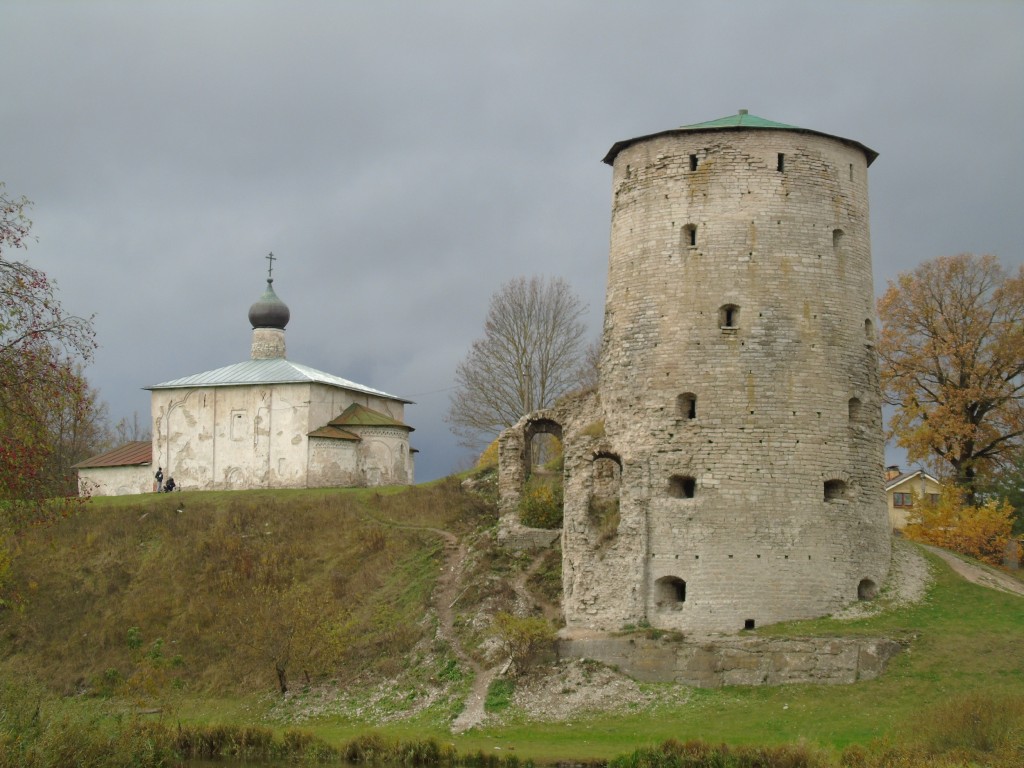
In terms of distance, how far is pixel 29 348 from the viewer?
1620 centimetres

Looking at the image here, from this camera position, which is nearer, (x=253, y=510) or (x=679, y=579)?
(x=679, y=579)

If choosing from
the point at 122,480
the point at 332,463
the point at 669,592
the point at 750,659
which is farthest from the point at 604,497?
the point at 122,480

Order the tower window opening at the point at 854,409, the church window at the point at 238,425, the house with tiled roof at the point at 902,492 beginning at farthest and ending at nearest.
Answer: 1. the house with tiled roof at the point at 902,492
2. the church window at the point at 238,425
3. the tower window opening at the point at 854,409

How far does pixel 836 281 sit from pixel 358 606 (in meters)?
13.7

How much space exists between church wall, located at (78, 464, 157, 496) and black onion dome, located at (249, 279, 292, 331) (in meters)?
6.81

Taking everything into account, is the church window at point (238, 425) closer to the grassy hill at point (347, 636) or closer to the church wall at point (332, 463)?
the church wall at point (332, 463)

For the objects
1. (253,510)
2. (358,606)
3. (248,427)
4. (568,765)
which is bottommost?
(568,765)

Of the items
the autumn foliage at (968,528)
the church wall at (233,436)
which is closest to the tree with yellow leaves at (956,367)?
the autumn foliage at (968,528)

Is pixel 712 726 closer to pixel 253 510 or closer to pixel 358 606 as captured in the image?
pixel 358 606

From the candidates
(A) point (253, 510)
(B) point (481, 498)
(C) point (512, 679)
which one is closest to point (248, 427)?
(A) point (253, 510)

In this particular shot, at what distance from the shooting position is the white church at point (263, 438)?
42.9 metres

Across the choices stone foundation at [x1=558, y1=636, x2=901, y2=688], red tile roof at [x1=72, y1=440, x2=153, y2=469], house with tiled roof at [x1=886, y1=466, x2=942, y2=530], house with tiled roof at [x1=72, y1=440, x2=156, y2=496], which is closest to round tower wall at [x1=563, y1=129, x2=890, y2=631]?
stone foundation at [x1=558, y1=636, x2=901, y2=688]

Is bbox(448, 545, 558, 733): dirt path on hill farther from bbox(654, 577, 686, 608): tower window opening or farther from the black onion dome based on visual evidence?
the black onion dome

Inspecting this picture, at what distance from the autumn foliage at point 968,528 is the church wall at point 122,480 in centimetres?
2501
